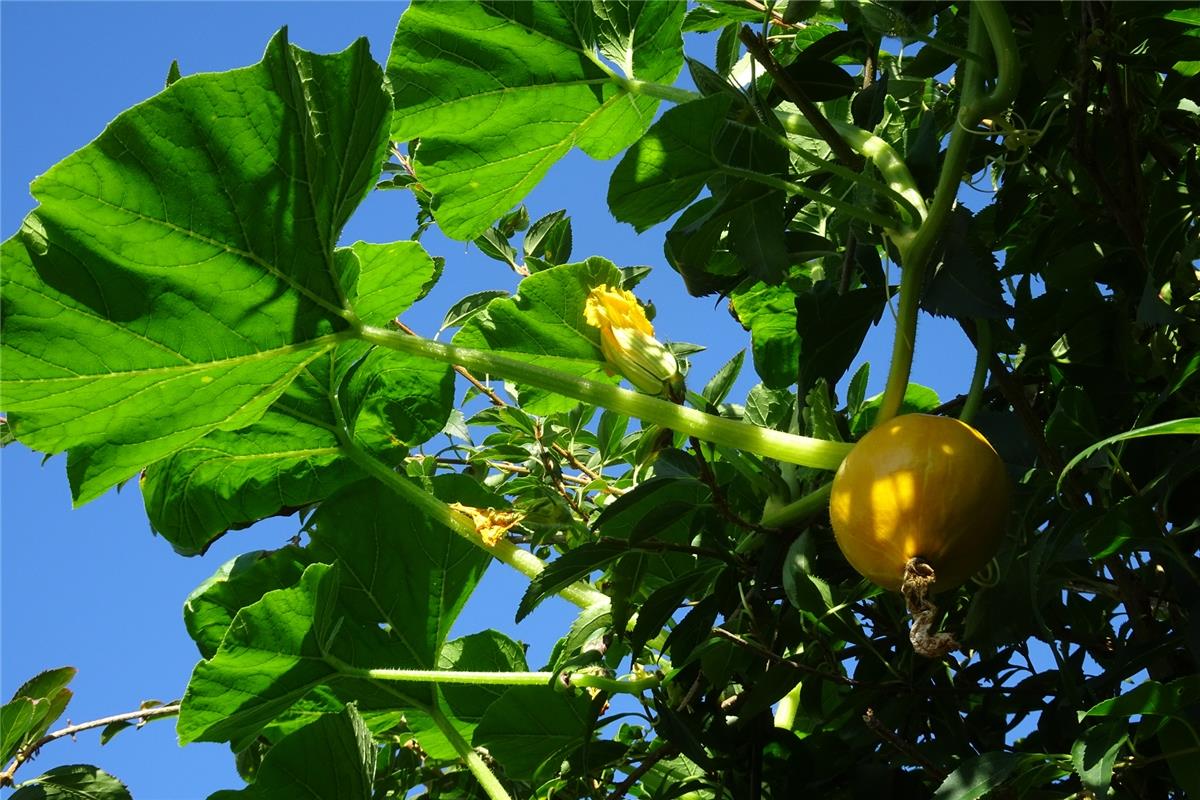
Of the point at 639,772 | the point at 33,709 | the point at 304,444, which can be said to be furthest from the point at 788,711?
the point at 33,709

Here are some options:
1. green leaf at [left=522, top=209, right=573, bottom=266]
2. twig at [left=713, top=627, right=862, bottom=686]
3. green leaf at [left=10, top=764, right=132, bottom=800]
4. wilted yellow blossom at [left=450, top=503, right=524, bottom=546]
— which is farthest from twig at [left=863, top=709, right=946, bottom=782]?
green leaf at [left=10, top=764, right=132, bottom=800]

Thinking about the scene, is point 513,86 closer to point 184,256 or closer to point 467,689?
point 184,256

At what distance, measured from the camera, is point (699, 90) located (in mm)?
1140

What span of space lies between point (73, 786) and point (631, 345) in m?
1.17

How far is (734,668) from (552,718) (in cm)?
34

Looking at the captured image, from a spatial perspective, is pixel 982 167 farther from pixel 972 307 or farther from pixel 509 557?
pixel 509 557

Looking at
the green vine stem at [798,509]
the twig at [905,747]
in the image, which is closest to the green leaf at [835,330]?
the green vine stem at [798,509]

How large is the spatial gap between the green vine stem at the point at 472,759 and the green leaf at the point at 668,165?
0.74 m

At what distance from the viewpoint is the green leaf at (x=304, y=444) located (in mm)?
1491

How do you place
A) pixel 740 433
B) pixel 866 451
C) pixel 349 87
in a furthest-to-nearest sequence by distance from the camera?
pixel 349 87 < pixel 740 433 < pixel 866 451

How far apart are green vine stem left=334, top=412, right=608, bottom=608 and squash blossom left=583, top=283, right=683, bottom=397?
13.0 inches

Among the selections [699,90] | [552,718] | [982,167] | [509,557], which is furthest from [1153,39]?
[552,718]

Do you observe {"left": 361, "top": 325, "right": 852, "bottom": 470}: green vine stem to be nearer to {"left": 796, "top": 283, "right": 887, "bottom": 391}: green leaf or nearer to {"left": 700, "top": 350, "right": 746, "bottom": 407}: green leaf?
{"left": 796, "top": 283, "right": 887, "bottom": 391}: green leaf

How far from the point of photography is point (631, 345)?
1.15m
